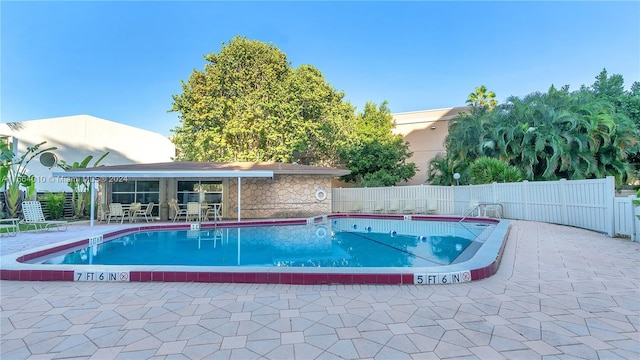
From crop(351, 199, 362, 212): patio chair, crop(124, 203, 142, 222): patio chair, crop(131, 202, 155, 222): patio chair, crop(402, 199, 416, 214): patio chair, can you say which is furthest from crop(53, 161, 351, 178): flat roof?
crop(402, 199, 416, 214): patio chair

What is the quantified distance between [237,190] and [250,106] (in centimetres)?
644

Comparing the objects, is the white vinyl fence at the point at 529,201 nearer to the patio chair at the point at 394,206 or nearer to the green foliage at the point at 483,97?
the patio chair at the point at 394,206

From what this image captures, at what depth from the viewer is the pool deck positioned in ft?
8.45

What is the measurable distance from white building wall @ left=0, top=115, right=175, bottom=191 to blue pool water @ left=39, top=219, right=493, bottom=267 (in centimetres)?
1467

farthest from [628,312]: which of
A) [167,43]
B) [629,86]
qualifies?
[629,86]

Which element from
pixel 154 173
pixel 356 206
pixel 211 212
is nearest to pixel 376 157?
pixel 356 206

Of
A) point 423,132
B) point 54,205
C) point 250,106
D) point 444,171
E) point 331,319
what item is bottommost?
point 331,319

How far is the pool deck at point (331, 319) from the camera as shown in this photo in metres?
2.57

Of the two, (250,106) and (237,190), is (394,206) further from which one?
(250,106)

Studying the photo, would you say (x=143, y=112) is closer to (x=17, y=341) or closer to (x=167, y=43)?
(x=167, y=43)

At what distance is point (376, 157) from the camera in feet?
77.2

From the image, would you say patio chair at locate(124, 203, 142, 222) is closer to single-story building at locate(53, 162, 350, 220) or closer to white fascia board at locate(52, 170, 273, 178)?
single-story building at locate(53, 162, 350, 220)

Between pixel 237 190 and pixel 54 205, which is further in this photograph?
pixel 237 190

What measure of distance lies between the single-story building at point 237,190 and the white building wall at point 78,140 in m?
9.14
